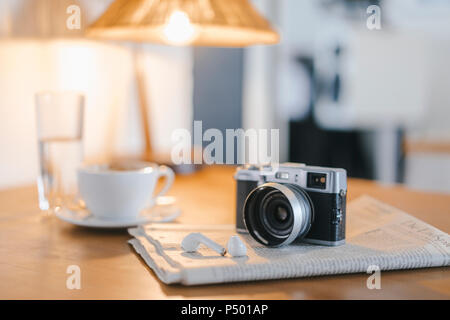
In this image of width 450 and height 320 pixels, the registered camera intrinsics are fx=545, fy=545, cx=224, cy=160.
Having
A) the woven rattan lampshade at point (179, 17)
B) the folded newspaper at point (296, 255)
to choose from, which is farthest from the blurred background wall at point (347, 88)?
the folded newspaper at point (296, 255)

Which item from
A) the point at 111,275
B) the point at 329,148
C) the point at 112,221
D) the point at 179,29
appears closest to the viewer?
the point at 111,275

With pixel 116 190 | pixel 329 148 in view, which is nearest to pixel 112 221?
pixel 116 190

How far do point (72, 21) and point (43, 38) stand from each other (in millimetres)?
103

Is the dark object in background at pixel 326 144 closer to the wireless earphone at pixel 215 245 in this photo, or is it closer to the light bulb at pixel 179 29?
the light bulb at pixel 179 29

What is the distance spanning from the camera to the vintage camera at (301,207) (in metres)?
0.64

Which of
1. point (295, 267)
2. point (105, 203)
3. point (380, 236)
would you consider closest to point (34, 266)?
point (105, 203)

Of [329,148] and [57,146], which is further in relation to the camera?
[329,148]

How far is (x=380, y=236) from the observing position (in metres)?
0.68

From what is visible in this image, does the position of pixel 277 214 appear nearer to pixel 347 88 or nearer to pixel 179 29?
pixel 179 29

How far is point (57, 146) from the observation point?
916 mm

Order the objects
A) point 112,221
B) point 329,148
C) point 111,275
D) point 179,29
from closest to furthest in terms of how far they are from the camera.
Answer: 1. point 111,275
2. point 112,221
3. point 179,29
4. point 329,148

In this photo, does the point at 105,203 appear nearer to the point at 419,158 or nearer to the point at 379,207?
the point at 379,207

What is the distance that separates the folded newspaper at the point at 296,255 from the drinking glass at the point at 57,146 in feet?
0.82

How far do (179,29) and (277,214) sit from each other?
0.39 meters
